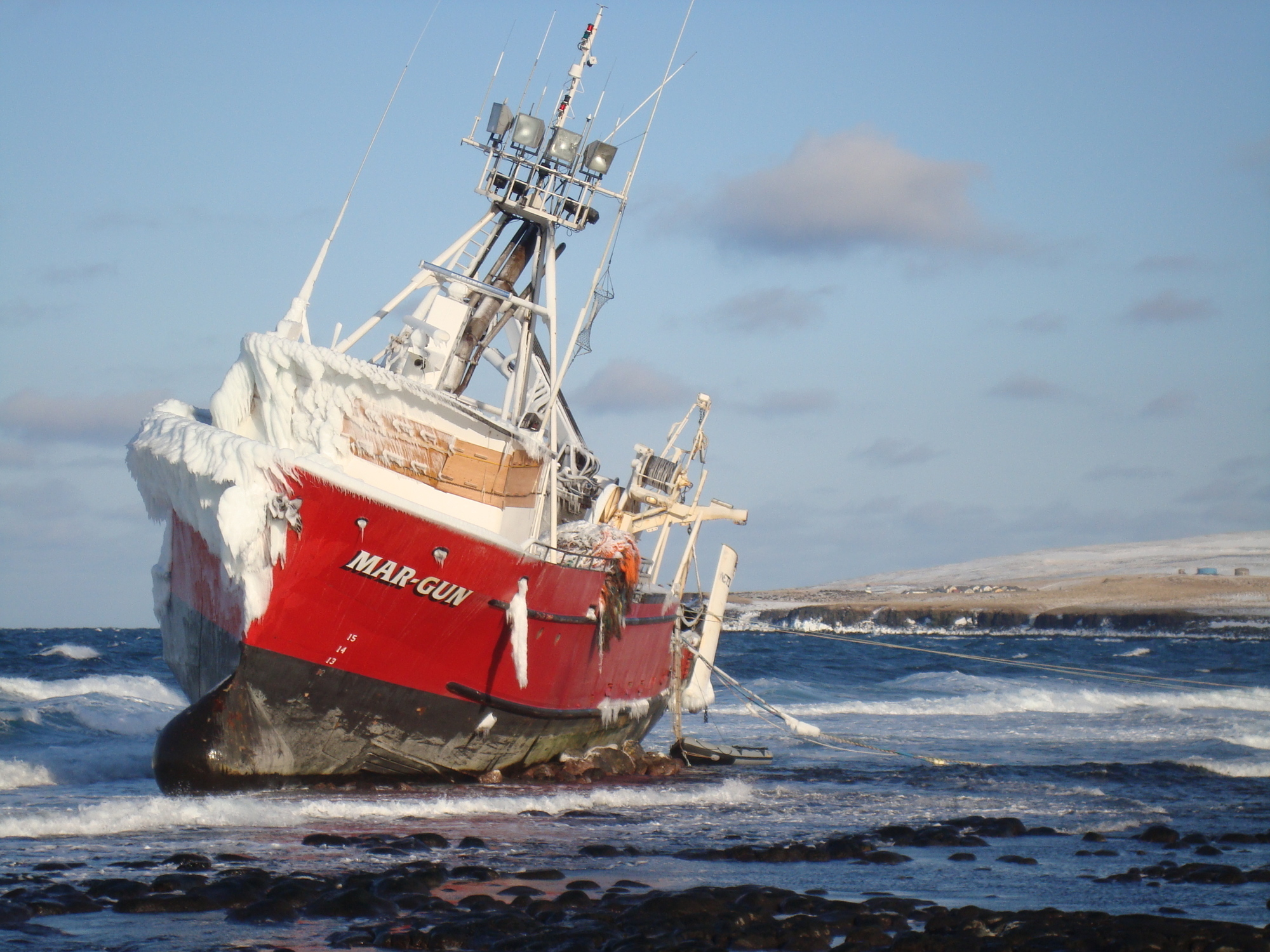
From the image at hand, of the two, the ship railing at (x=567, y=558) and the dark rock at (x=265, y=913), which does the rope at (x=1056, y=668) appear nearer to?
the ship railing at (x=567, y=558)

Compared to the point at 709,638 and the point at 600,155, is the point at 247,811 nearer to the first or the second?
the point at 600,155

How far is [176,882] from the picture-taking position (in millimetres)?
8406

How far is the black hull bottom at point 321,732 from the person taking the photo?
12.1 metres

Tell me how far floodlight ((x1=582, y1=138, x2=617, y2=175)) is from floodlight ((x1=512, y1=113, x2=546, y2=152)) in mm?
766

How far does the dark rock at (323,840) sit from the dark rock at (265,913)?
2.25 metres

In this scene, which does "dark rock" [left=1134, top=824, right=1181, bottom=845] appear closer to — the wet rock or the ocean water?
the ocean water

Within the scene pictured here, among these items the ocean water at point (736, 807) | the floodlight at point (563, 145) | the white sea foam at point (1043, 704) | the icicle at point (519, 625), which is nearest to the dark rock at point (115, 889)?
the ocean water at point (736, 807)

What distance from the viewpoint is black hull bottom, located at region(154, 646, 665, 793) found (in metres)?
12.1

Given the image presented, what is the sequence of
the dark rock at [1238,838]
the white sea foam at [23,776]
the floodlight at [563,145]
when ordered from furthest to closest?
1. the floodlight at [563,145]
2. the white sea foam at [23,776]
3. the dark rock at [1238,838]

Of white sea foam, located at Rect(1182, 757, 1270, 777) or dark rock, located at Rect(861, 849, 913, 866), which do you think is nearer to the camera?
dark rock, located at Rect(861, 849, 913, 866)

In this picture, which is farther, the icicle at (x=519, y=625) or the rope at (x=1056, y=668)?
the rope at (x=1056, y=668)

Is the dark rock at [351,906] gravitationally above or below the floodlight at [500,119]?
below

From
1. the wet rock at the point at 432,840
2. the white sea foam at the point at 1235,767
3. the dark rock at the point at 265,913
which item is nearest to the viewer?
the dark rock at the point at 265,913

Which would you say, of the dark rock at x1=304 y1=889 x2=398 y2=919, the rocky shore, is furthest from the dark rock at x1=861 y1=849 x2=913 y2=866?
the dark rock at x1=304 y1=889 x2=398 y2=919
